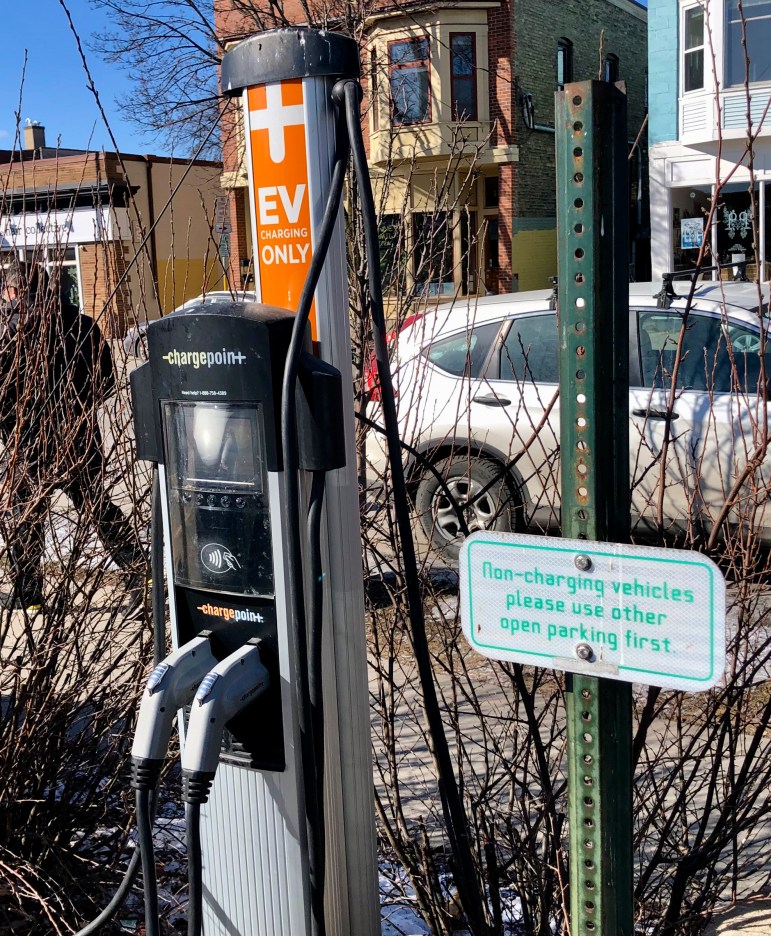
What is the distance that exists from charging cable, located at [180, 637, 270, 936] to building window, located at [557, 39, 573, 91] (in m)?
27.5

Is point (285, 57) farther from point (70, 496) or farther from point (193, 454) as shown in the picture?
point (70, 496)

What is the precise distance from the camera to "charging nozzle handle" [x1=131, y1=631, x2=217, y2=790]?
2.13 metres

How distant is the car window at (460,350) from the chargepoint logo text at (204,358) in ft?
16.7

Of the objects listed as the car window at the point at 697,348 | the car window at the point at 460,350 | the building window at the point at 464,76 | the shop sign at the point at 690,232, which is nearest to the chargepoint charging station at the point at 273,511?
the car window at the point at 697,348

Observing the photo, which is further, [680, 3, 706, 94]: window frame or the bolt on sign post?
[680, 3, 706, 94]: window frame

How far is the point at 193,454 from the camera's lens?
2225 millimetres

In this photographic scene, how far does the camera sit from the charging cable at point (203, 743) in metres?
2.04

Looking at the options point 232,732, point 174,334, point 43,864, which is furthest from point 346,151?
point 43,864

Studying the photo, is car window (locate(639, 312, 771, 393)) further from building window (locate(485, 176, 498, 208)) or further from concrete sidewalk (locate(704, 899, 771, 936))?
building window (locate(485, 176, 498, 208))

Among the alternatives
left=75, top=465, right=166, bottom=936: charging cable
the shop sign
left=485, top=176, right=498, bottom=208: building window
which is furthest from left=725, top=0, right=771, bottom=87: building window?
left=75, top=465, right=166, bottom=936: charging cable

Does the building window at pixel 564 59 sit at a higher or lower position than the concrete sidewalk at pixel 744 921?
higher

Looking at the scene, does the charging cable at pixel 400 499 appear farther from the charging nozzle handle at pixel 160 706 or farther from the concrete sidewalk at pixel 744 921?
the concrete sidewalk at pixel 744 921

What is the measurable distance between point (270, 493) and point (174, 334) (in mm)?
386

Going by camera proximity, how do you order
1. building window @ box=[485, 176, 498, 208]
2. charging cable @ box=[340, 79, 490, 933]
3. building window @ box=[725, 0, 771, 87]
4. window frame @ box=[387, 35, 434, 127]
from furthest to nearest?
1. building window @ box=[485, 176, 498, 208]
2. building window @ box=[725, 0, 771, 87]
3. window frame @ box=[387, 35, 434, 127]
4. charging cable @ box=[340, 79, 490, 933]
